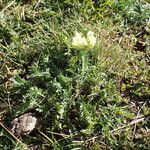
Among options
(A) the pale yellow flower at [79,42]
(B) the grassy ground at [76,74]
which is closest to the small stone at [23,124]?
(B) the grassy ground at [76,74]

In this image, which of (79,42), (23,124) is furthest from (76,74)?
(23,124)

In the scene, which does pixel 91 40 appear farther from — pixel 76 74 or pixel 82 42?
pixel 76 74

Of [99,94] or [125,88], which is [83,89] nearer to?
[99,94]

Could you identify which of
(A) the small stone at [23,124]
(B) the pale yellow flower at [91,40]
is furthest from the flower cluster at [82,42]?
(A) the small stone at [23,124]

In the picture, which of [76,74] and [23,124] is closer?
[23,124]

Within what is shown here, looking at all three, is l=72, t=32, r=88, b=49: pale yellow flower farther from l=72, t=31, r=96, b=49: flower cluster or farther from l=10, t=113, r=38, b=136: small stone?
l=10, t=113, r=38, b=136: small stone

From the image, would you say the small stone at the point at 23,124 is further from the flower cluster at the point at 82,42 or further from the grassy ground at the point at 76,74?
the flower cluster at the point at 82,42

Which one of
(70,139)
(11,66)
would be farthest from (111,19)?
(70,139)

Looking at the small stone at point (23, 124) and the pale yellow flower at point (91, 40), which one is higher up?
the pale yellow flower at point (91, 40)
